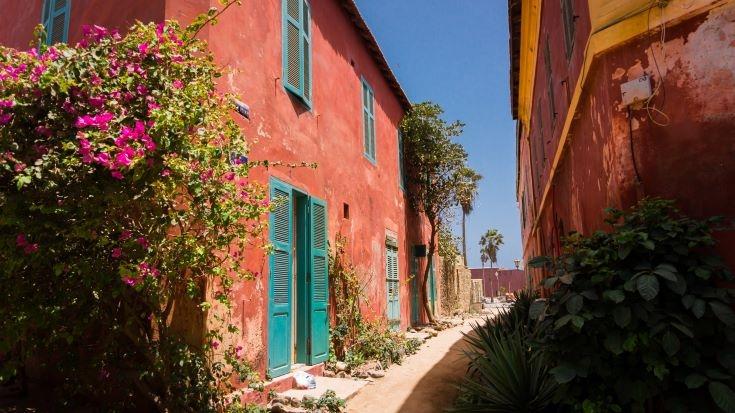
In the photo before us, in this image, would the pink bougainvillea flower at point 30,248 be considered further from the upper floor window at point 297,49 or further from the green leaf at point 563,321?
the upper floor window at point 297,49

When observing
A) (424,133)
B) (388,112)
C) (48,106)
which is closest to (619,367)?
(48,106)

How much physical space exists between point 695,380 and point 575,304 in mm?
677

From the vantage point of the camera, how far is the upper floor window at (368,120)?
10163mm

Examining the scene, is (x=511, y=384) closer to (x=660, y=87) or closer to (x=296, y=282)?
(x=660, y=87)

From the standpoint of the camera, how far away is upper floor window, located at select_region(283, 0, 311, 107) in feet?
21.9

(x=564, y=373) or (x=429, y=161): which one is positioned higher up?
Result: (x=429, y=161)

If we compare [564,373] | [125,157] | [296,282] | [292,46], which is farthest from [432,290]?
[125,157]

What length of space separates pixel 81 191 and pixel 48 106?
659 mm

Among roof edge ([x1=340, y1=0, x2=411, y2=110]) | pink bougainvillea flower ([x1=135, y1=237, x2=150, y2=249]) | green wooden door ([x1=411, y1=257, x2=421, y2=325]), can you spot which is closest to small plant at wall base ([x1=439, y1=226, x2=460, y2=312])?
green wooden door ([x1=411, y1=257, x2=421, y2=325])

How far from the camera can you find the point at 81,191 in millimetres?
3416

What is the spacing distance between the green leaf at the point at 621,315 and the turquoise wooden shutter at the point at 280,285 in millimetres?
3672

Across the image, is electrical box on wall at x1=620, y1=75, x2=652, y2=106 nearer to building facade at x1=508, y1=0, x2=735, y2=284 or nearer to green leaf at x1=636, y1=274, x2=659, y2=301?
building facade at x1=508, y1=0, x2=735, y2=284

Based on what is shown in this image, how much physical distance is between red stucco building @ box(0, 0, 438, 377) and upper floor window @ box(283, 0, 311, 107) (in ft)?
0.06

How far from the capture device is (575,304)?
9.49 ft
